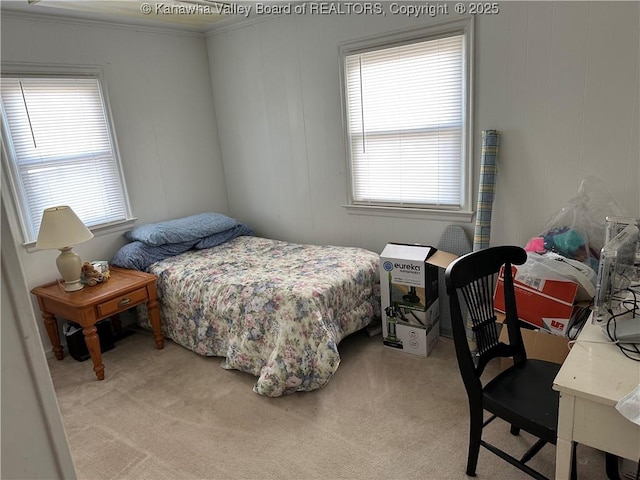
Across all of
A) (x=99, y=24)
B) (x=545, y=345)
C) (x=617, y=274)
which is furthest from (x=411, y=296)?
(x=99, y=24)

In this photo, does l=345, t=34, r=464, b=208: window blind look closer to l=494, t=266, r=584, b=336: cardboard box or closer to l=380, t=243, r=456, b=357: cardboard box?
l=380, t=243, r=456, b=357: cardboard box

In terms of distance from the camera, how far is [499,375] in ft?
6.18

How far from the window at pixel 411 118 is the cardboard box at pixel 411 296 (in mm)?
444

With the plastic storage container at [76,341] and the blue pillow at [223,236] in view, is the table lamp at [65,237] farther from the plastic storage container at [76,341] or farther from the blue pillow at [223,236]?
the blue pillow at [223,236]

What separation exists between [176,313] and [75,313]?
2.15 ft

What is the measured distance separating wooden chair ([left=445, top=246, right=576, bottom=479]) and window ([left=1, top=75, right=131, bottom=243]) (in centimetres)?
288

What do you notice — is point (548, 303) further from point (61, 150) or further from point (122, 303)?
point (61, 150)


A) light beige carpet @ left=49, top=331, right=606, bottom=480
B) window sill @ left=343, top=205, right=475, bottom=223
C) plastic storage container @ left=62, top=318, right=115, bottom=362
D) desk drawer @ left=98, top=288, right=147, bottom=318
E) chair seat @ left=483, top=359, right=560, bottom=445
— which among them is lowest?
light beige carpet @ left=49, top=331, right=606, bottom=480

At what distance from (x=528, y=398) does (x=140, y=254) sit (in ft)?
9.21

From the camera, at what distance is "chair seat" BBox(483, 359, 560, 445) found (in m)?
1.59

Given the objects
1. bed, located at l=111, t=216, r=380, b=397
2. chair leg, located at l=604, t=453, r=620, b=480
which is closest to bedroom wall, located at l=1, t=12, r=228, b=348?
bed, located at l=111, t=216, r=380, b=397

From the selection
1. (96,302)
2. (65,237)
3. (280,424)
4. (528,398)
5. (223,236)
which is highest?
(65,237)

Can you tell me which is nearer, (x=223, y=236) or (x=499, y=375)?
(x=499, y=375)

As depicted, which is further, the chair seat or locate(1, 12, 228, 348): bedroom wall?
locate(1, 12, 228, 348): bedroom wall
